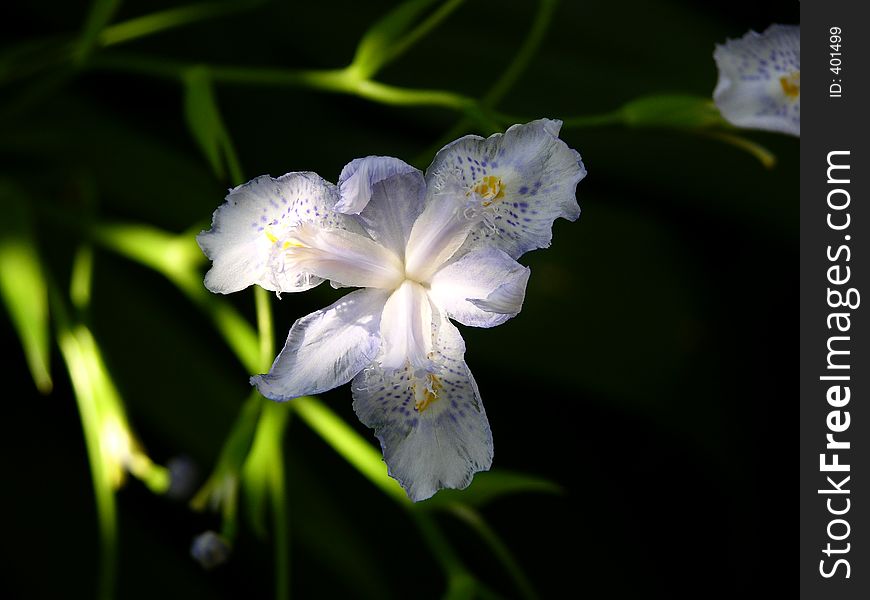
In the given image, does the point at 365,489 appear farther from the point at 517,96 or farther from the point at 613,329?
the point at 517,96

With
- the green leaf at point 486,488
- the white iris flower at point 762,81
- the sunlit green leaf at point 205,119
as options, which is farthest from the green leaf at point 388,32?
the green leaf at point 486,488

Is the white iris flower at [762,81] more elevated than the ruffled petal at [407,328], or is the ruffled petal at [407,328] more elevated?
the white iris flower at [762,81]

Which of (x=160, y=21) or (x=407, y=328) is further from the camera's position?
(x=160, y=21)

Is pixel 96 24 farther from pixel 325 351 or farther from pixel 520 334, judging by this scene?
pixel 520 334
